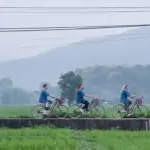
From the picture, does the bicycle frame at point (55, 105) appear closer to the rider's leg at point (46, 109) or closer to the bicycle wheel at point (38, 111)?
the rider's leg at point (46, 109)

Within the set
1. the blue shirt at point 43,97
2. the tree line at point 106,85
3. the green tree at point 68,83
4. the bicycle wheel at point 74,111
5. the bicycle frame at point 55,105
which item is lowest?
the bicycle wheel at point 74,111

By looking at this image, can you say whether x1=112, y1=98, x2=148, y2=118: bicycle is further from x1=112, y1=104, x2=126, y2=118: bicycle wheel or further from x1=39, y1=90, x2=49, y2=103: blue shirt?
x1=39, y1=90, x2=49, y2=103: blue shirt

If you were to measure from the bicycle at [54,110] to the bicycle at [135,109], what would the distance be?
A: 6.50 ft

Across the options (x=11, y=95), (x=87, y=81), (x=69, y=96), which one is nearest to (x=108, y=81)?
(x=87, y=81)

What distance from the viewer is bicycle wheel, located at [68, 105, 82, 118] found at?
66.1 feet

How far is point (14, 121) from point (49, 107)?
1.44 meters

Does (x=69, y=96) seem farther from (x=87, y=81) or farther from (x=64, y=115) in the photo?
(x=87, y=81)

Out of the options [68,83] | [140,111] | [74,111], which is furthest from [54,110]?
[68,83]

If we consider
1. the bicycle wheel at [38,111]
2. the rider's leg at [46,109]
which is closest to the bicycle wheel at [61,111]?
the rider's leg at [46,109]

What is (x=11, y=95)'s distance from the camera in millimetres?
113500

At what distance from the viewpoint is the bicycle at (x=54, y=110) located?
2022cm

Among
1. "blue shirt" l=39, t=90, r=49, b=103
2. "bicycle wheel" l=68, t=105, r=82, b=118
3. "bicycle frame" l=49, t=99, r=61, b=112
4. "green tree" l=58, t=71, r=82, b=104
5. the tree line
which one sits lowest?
"bicycle wheel" l=68, t=105, r=82, b=118

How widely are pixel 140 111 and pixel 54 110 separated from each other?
337cm

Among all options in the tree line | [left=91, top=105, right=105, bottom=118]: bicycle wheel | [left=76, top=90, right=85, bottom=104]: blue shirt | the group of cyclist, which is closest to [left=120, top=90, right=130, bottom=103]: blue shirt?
the group of cyclist
